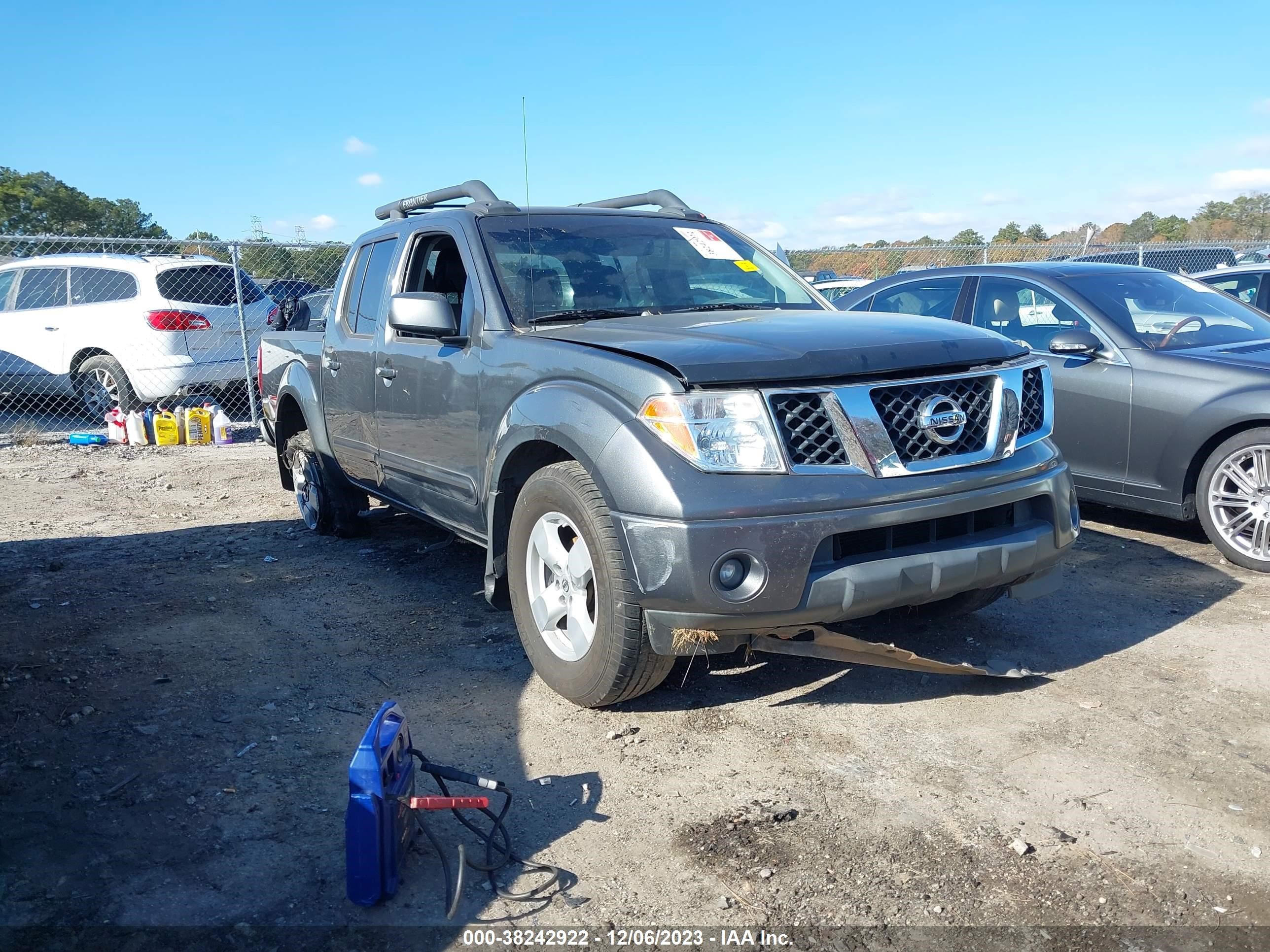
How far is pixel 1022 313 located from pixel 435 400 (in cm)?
387

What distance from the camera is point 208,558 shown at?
5969 mm

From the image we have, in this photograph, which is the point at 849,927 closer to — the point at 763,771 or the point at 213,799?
the point at 763,771

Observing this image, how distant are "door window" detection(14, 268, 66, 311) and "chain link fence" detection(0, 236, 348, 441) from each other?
12 millimetres

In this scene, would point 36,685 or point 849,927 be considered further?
point 36,685

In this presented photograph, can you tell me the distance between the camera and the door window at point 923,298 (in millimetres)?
6820

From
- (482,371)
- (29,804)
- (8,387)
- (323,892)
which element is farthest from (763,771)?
(8,387)

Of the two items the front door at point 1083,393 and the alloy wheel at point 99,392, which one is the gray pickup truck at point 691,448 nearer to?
the front door at point 1083,393

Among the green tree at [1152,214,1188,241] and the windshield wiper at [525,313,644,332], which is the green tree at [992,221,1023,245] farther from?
the windshield wiper at [525,313,644,332]

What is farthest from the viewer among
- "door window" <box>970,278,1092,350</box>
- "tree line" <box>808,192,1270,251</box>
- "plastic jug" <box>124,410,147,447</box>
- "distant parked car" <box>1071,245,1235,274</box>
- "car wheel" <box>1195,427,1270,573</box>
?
"tree line" <box>808,192,1270,251</box>

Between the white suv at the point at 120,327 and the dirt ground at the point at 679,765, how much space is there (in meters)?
5.93

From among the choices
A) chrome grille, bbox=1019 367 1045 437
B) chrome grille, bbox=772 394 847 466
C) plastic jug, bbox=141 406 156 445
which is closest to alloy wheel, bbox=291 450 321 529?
chrome grille, bbox=772 394 847 466

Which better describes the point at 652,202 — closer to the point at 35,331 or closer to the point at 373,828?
the point at 373,828

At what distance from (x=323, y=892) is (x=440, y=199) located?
3762 mm

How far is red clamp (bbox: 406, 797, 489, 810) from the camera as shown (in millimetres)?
2596
